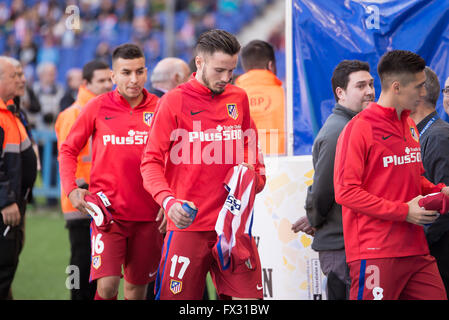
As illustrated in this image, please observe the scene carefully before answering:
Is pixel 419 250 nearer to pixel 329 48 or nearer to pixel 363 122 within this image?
pixel 363 122

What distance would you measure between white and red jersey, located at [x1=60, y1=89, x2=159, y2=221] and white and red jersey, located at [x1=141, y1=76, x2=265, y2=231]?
778 mm

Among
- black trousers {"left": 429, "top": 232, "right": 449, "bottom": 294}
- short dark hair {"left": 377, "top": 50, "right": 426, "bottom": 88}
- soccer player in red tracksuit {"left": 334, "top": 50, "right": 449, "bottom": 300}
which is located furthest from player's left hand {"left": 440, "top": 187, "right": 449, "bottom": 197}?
short dark hair {"left": 377, "top": 50, "right": 426, "bottom": 88}

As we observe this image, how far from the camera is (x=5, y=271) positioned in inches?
205

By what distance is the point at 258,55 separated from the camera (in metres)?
6.35

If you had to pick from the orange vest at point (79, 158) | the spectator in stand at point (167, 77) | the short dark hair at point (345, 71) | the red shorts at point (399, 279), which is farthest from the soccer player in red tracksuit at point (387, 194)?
the orange vest at point (79, 158)

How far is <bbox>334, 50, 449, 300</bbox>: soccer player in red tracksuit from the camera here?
361 cm

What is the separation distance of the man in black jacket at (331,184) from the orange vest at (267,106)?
1.66 m

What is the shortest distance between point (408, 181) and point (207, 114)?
3.97ft

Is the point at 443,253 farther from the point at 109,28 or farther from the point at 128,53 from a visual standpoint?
the point at 109,28

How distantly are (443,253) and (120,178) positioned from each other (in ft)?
7.36

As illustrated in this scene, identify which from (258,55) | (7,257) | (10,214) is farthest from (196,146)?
(258,55)

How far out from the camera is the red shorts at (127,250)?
4562mm

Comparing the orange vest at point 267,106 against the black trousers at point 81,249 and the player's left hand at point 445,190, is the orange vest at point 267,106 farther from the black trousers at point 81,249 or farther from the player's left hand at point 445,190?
the player's left hand at point 445,190
